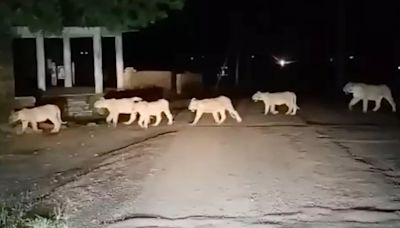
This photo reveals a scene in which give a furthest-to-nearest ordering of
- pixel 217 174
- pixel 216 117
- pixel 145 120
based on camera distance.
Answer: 1. pixel 216 117
2. pixel 145 120
3. pixel 217 174

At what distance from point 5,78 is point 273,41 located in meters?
35.8

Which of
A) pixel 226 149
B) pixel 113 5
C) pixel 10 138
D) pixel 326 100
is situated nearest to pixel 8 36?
pixel 10 138

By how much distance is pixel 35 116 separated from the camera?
18672mm

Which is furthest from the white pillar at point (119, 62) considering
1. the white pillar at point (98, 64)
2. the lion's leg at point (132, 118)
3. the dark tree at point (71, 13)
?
the dark tree at point (71, 13)

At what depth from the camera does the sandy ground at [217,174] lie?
901 cm

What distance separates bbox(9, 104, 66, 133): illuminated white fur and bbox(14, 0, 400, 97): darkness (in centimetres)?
2170

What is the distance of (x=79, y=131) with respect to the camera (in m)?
18.8

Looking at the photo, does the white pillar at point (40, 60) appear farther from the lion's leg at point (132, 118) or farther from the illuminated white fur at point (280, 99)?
the illuminated white fur at point (280, 99)

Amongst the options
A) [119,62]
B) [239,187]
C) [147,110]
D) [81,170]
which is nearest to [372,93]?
[147,110]

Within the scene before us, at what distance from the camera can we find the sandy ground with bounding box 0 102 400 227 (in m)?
9.01

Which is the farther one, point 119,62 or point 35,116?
point 119,62

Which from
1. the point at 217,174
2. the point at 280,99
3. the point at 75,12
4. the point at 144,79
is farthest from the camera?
the point at 144,79

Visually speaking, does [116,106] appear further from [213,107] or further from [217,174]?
[217,174]

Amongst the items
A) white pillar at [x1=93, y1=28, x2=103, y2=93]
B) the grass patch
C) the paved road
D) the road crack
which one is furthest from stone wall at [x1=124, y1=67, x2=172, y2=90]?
the grass patch
